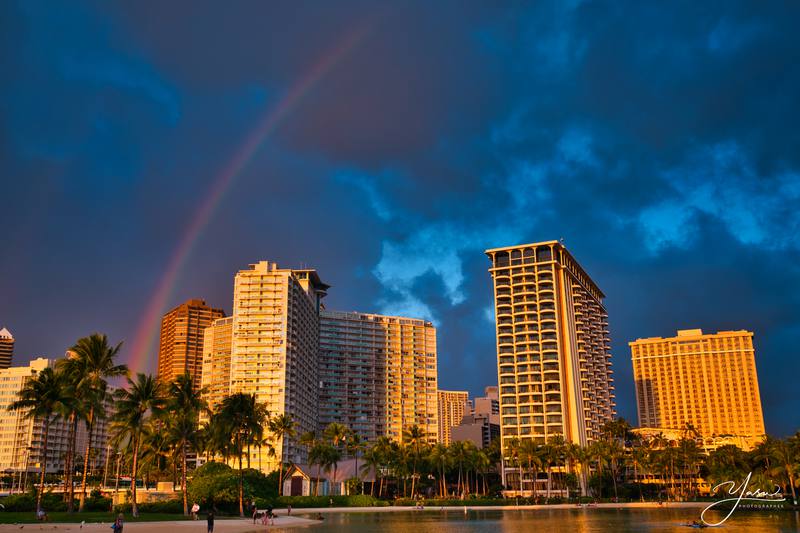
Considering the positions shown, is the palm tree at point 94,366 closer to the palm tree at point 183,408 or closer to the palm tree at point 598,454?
the palm tree at point 183,408

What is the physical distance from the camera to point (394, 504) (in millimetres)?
141875

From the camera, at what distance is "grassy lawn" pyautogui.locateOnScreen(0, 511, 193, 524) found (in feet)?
208

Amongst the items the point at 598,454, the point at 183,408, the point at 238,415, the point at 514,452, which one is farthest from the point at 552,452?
the point at 183,408

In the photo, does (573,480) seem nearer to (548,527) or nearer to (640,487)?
(640,487)

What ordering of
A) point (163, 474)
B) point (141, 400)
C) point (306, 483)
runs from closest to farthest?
point (141, 400), point (306, 483), point (163, 474)

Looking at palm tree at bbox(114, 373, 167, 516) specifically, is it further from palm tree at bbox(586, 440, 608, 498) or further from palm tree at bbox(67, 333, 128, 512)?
palm tree at bbox(586, 440, 608, 498)

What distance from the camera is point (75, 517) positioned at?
6888 cm

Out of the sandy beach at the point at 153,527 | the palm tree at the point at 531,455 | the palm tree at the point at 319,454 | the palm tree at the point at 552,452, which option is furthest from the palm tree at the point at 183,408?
the palm tree at the point at 552,452

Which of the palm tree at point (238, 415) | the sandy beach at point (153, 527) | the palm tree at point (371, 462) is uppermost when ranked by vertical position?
the palm tree at point (238, 415)

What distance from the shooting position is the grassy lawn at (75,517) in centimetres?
6346

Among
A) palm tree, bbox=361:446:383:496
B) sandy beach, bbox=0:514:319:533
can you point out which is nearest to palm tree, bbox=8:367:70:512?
sandy beach, bbox=0:514:319:533

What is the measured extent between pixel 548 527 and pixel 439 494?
116m

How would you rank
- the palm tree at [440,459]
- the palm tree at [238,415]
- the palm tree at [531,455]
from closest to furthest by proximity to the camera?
the palm tree at [238,415] < the palm tree at [440,459] < the palm tree at [531,455]

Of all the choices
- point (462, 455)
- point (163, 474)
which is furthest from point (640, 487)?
point (163, 474)
